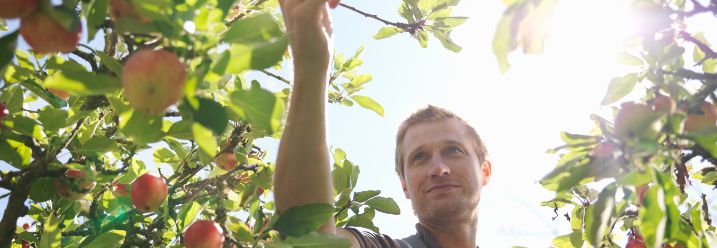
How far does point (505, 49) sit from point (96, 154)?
1.60 meters

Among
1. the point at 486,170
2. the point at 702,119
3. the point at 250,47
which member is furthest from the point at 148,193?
the point at 486,170

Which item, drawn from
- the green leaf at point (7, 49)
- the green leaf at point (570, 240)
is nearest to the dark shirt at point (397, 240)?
the green leaf at point (570, 240)

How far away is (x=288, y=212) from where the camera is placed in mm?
1563

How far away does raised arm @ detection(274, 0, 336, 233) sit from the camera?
156 centimetres

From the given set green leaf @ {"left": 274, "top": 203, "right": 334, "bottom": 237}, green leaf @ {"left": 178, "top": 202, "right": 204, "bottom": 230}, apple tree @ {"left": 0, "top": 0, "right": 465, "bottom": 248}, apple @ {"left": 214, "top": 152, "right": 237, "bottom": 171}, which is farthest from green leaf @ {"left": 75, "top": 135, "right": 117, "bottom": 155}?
green leaf @ {"left": 274, "top": 203, "right": 334, "bottom": 237}

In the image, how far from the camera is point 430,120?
3.60m

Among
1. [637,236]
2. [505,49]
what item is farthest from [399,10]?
[505,49]

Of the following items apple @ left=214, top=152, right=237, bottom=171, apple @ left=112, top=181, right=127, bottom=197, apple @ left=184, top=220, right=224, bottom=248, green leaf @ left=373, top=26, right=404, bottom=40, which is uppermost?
green leaf @ left=373, top=26, right=404, bottom=40

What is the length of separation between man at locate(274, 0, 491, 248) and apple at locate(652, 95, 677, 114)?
0.83m

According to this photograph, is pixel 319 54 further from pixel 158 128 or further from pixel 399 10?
pixel 399 10

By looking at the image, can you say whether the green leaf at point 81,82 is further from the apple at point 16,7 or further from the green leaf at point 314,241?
the green leaf at point 314,241

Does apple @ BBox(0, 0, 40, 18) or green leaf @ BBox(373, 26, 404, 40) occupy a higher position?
green leaf @ BBox(373, 26, 404, 40)

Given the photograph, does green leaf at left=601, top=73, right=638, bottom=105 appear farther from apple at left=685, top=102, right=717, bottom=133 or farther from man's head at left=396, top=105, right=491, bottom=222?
man's head at left=396, top=105, right=491, bottom=222

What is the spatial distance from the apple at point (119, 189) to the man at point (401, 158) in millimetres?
997
